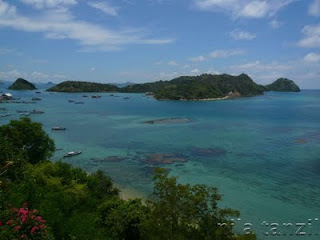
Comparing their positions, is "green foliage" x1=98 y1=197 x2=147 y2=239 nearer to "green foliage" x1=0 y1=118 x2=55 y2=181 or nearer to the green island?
the green island

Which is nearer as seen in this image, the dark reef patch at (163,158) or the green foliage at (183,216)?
the green foliage at (183,216)

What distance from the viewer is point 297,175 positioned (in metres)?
50.9

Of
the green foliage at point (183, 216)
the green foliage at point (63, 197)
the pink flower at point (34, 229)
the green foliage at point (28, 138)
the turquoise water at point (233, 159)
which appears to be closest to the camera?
the pink flower at point (34, 229)

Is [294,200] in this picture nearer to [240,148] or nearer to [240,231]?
[240,231]

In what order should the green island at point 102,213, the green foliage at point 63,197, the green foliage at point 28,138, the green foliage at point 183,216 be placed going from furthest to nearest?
the green foliage at point 28,138 → the green foliage at point 183,216 → the green foliage at point 63,197 → the green island at point 102,213

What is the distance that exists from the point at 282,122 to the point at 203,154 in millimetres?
66005

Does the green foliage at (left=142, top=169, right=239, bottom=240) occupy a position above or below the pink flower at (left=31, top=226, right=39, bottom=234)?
below

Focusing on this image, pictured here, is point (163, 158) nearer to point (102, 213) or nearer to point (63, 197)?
point (102, 213)

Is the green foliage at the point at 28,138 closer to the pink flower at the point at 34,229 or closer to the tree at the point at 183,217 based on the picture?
the tree at the point at 183,217

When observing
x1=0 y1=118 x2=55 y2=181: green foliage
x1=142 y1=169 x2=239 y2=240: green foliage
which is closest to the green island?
x1=142 y1=169 x2=239 y2=240: green foliage

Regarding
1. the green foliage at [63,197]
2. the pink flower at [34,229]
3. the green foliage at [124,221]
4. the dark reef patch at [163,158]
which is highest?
the pink flower at [34,229]

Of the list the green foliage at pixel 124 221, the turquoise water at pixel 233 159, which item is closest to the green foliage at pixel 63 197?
the green foliage at pixel 124 221

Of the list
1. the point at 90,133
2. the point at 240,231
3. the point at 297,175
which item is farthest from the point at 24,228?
the point at 90,133

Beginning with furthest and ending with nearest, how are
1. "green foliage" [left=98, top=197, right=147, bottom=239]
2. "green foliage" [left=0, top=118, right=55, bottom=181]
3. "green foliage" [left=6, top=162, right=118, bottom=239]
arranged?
"green foliage" [left=0, top=118, right=55, bottom=181] < "green foliage" [left=98, top=197, right=147, bottom=239] < "green foliage" [left=6, top=162, right=118, bottom=239]
